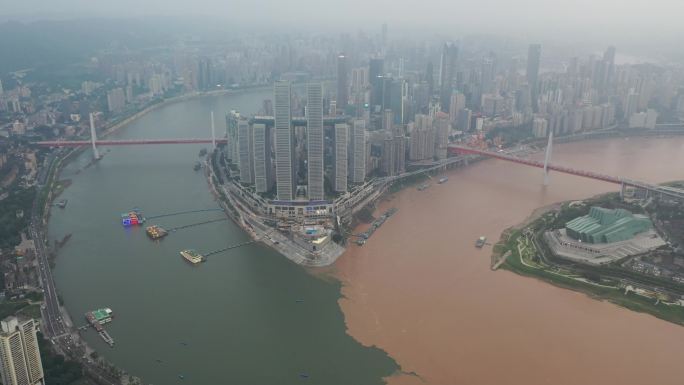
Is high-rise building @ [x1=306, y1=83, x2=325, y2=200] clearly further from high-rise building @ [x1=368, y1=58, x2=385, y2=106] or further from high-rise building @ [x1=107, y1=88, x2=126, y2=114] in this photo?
high-rise building @ [x1=107, y1=88, x2=126, y2=114]

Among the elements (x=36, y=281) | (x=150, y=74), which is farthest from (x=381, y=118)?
(x=150, y=74)

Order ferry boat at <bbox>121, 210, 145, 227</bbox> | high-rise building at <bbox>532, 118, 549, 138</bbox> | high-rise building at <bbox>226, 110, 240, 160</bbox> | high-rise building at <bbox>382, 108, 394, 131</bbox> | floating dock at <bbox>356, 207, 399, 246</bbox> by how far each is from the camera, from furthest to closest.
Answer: high-rise building at <bbox>532, 118, 549, 138</bbox>
high-rise building at <bbox>382, 108, 394, 131</bbox>
high-rise building at <bbox>226, 110, 240, 160</bbox>
ferry boat at <bbox>121, 210, 145, 227</bbox>
floating dock at <bbox>356, 207, 399, 246</bbox>

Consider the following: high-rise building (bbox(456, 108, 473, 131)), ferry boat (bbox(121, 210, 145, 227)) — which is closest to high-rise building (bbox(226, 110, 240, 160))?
ferry boat (bbox(121, 210, 145, 227))

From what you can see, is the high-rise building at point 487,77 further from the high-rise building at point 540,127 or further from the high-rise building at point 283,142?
the high-rise building at point 283,142

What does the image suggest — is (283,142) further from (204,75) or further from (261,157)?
(204,75)

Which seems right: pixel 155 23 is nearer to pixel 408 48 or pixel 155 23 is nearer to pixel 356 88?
pixel 408 48

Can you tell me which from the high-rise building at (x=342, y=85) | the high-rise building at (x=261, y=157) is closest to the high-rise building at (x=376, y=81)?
the high-rise building at (x=342, y=85)
